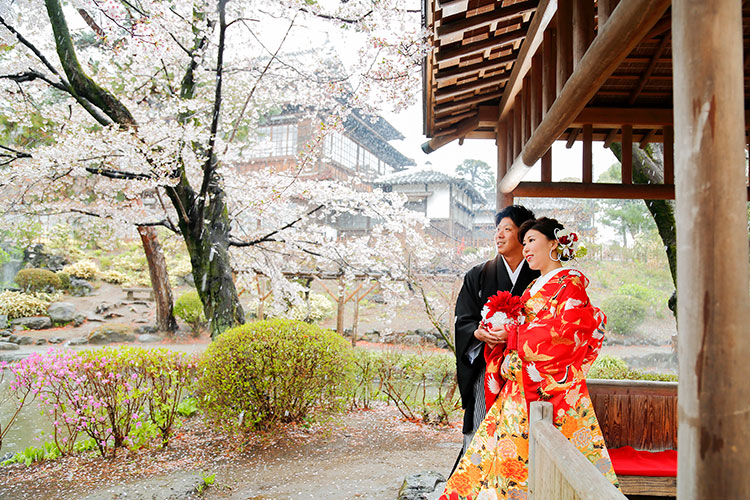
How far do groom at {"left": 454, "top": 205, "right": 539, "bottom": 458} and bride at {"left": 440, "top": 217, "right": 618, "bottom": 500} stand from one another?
0.37m

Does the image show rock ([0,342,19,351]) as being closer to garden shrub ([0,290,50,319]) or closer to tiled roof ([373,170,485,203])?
garden shrub ([0,290,50,319])

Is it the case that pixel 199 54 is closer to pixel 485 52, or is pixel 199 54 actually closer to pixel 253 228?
pixel 253 228

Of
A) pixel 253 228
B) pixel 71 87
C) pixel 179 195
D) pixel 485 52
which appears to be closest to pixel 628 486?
pixel 485 52

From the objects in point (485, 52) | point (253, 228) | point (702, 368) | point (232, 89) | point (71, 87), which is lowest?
point (702, 368)

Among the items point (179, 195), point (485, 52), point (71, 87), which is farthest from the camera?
point (179, 195)

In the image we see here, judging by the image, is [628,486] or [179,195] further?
[179,195]

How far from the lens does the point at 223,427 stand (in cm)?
547

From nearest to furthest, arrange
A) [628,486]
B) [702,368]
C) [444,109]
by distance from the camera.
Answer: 1. [702,368]
2. [628,486]
3. [444,109]

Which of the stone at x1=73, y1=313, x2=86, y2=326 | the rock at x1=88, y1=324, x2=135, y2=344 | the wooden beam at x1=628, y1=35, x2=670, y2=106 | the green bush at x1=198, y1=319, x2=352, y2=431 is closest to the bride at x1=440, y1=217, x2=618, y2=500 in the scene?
the wooden beam at x1=628, y1=35, x2=670, y2=106

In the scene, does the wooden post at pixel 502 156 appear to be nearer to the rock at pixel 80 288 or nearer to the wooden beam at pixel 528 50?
the wooden beam at pixel 528 50

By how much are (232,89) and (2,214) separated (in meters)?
4.73

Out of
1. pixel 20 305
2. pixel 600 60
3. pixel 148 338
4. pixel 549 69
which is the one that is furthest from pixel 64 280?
pixel 600 60

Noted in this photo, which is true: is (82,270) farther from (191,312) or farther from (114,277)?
(191,312)

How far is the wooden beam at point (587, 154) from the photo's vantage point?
13.9ft
